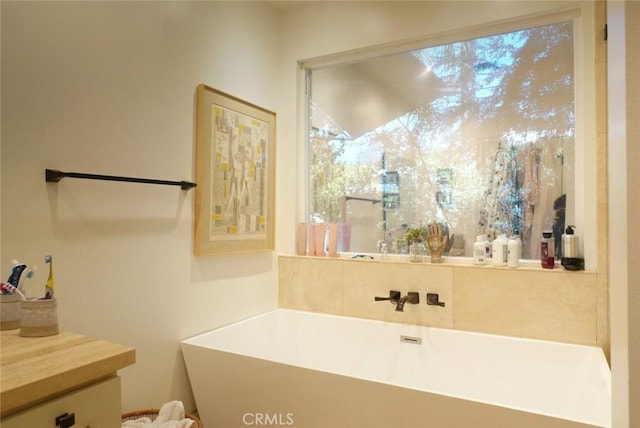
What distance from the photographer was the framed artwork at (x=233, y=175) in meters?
2.29

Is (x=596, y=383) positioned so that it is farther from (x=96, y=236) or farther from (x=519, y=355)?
(x=96, y=236)

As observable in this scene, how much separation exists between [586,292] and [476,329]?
602 millimetres

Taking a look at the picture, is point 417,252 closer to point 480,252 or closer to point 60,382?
point 480,252

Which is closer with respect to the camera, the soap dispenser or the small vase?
the soap dispenser

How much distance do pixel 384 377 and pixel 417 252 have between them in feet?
2.64

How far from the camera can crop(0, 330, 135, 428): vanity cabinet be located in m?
0.84

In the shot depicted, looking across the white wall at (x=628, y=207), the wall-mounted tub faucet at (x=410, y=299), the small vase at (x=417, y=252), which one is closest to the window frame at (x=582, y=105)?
the small vase at (x=417, y=252)

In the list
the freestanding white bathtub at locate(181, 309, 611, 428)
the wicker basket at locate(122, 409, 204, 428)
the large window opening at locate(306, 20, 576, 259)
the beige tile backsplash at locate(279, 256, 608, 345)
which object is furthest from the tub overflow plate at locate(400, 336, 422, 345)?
the wicker basket at locate(122, 409, 204, 428)

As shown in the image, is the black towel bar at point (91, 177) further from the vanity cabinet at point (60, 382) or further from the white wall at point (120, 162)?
the vanity cabinet at point (60, 382)

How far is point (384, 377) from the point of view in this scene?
2426 millimetres

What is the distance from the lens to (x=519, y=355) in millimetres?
2172

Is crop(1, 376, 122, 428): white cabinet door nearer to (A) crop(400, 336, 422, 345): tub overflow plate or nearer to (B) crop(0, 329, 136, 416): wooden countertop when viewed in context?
(B) crop(0, 329, 136, 416): wooden countertop

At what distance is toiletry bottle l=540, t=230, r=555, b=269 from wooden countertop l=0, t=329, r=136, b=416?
212 centimetres

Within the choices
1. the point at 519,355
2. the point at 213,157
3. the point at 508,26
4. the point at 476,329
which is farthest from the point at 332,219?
the point at 508,26
